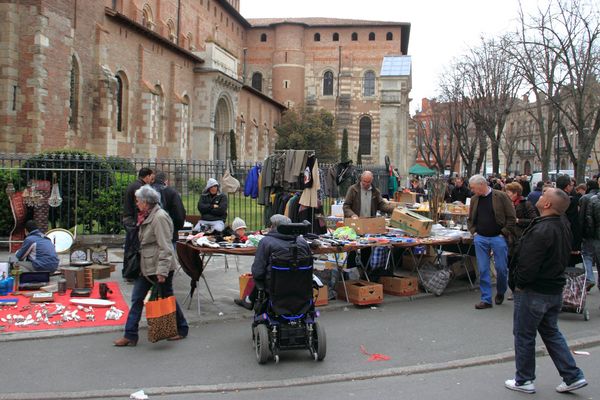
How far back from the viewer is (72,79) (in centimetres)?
2508

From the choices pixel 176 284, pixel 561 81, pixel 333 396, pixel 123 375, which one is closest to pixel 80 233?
pixel 176 284

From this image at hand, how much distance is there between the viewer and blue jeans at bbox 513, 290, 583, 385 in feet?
16.8

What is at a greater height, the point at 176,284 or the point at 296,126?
the point at 296,126

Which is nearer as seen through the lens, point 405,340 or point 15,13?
point 405,340

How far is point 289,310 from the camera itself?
6020mm

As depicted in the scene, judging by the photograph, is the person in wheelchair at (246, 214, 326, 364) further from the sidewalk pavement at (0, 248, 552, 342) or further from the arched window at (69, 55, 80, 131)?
the arched window at (69, 55, 80, 131)

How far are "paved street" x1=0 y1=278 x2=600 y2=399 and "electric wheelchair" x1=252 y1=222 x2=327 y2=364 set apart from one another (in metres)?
0.18

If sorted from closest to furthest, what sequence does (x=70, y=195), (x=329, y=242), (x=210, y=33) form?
1. (x=329, y=242)
2. (x=70, y=195)
3. (x=210, y=33)

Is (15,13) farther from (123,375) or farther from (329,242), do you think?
(123,375)

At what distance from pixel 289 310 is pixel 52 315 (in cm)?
350

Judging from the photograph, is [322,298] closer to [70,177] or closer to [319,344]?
[319,344]

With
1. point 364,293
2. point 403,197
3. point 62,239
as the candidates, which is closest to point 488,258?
point 364,293

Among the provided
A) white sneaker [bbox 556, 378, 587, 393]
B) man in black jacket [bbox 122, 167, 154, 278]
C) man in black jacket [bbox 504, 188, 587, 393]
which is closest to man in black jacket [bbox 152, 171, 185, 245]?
man in black jacket [bbox 122, 167, 154, 278]

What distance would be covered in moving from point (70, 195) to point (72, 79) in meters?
13.7
